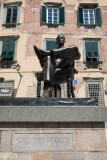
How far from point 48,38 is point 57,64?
1103cm

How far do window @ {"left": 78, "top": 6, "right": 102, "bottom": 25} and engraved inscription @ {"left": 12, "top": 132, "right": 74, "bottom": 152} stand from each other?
43.3ft

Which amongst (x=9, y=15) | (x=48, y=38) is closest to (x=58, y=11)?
(x=48, y=38)

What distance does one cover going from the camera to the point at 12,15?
15391 mm

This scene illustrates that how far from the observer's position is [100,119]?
284cm

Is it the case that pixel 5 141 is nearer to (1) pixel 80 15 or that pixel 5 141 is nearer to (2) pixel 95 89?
(2) pixel 95 89

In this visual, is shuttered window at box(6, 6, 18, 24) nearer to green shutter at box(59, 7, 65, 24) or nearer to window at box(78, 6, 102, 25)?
green shutter at box(59, 7, 65, 24)

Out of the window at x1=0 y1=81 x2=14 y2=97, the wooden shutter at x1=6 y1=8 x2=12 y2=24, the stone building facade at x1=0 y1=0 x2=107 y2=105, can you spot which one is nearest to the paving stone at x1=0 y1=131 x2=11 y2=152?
the stone building facade at x1=0 y1=0 x2=107 y2=105

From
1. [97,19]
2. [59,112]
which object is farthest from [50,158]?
[97,19]

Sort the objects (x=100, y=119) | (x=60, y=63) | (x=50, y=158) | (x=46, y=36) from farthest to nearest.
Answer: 1. (x=46, y=36)
2. (x=60, y=63)
3. (x=100, y=119)
4. (x=50, y=158)

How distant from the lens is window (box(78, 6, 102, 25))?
49.1 ft

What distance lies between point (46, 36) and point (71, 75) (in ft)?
36.4

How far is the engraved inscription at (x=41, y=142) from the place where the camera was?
2729 millimetres

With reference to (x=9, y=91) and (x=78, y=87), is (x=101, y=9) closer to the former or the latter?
(x=78, y=87)

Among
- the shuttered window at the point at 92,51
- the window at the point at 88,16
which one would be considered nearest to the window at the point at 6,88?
the shuttered window at the point at 92,51
